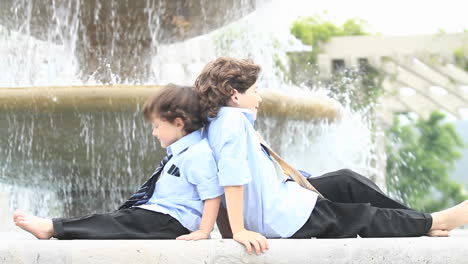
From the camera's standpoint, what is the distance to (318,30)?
77.4ft

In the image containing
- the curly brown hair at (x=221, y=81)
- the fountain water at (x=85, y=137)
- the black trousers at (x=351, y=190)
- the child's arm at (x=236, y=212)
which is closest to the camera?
the child's arm at (x=236, y=212)

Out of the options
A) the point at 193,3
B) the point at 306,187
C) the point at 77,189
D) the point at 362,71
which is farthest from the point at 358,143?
the point at 362,71

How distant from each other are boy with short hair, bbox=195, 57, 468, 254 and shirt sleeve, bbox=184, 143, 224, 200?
0.13ft

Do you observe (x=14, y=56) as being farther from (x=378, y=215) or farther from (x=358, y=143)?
(x=378, y=215)

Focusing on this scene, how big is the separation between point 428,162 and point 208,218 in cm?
2267

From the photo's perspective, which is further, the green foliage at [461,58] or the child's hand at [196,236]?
the green foliage at [461,58]

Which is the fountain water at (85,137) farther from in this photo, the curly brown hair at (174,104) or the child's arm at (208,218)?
the child's arm at (208,218)

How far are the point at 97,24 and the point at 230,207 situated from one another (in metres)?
3.33

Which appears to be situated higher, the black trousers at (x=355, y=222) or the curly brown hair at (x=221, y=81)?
the curly brown hair at (x=221, y=81)

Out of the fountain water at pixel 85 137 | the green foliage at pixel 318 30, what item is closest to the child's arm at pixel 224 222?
the fountain water at pixel 85 137

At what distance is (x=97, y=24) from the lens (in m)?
5.71

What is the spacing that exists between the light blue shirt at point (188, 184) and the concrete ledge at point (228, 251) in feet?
1.04

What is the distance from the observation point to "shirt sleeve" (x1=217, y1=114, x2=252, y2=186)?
2658 mm

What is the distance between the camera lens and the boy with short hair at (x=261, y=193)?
2.72 metres
